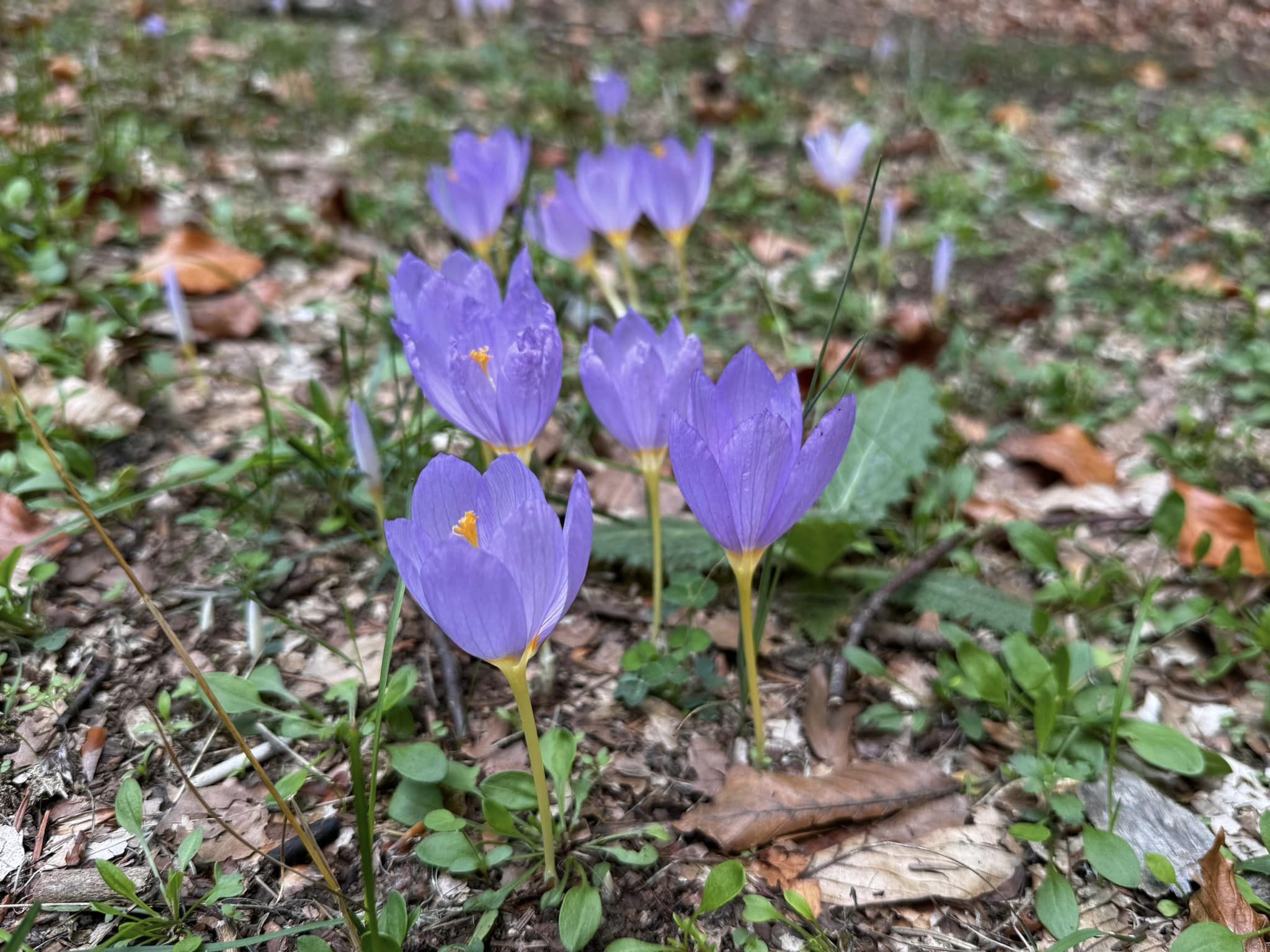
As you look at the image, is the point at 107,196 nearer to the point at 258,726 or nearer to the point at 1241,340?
the point at 258,726

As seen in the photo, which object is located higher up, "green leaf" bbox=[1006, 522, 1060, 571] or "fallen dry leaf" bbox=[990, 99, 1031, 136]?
"fallen dry leaf" bbox=[990, 99, 1031, 136]

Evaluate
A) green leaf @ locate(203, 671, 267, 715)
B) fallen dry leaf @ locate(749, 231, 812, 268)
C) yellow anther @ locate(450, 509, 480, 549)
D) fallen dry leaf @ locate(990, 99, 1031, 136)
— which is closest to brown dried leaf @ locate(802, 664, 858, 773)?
yellow anther @ locate(450, 509, 480, 549)

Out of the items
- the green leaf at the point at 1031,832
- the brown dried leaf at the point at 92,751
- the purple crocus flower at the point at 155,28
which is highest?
the purple crocus flower at the point at 155,28

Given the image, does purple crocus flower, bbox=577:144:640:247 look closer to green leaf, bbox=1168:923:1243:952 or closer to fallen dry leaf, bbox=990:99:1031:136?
green leaf, bbox=1168:923:1243:952

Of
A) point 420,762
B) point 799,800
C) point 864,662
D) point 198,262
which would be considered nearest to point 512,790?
point 420,762

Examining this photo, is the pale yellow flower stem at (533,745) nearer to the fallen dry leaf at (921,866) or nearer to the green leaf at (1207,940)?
the fallen dry leaf at (921,866)

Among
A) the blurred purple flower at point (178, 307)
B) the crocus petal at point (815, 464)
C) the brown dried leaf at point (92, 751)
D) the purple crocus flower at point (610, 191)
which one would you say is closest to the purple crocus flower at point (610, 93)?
the purple crocus flower at point (610, 191)

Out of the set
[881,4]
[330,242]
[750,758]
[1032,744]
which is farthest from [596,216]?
[881,4]
